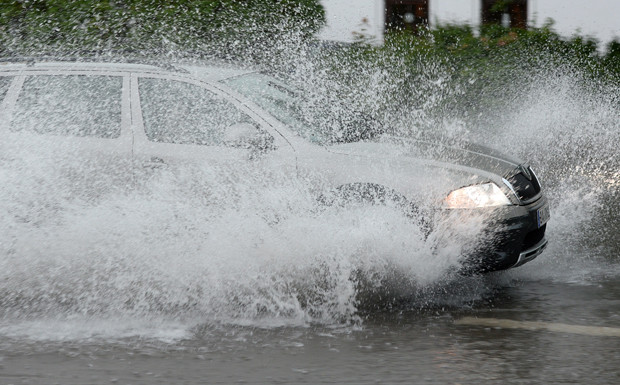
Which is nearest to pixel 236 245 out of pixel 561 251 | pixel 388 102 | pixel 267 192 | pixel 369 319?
pixel 267 192

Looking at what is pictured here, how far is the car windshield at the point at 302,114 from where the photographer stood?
7098mm

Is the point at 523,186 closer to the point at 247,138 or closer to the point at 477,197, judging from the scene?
the point at 477,197

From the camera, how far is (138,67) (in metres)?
7.55

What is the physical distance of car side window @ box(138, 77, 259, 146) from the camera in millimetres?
7037

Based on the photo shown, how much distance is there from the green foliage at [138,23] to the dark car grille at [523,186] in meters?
6.38

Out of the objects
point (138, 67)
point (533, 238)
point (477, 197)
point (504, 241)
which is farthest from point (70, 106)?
point (533, 238)

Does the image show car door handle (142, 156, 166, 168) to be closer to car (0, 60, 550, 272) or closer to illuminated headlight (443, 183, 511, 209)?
car (0, 60, 550, 272)

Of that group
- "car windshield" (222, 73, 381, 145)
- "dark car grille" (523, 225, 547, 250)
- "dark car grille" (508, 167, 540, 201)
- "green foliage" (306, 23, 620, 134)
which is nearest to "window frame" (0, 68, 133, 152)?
"car windshield" (222, 73, 381, 145)

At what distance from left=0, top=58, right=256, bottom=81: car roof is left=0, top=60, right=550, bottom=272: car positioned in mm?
13

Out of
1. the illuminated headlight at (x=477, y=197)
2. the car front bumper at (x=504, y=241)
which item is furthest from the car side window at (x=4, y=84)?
the car front bumper at (x=504, y=241)

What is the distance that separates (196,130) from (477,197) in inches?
77.8

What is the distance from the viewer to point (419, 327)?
19.5 ft

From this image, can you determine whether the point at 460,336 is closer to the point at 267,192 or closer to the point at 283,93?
the point at 267,192

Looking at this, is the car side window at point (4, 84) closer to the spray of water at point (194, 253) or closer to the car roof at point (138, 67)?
the car roof at point (138, 67)
